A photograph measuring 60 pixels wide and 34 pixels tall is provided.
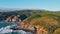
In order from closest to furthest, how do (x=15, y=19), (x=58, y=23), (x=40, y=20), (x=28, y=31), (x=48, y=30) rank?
(x=48, y=30)
(x=58, y=23)
(x=40, y=20)
(x=28, y=31)
(x=15, y=19)

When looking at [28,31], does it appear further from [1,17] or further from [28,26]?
[1,17]

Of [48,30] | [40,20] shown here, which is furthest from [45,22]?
[48,30]

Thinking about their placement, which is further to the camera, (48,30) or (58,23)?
(58,23)

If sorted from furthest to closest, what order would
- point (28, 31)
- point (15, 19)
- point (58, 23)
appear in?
1. point (15, 19)
2. point (28, 31)
3. point (58, 23)

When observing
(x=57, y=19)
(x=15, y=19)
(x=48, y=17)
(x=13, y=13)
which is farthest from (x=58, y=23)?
(x=15, y=19)

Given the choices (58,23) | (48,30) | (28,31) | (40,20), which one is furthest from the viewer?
(28,31)

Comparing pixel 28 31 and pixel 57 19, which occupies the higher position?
pixel 57 19

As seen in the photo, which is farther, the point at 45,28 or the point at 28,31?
the point at 28,31

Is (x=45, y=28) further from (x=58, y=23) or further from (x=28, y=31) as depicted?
(x=28, y=31)

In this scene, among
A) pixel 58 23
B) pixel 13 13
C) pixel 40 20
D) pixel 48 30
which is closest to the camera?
pixel 48 30
